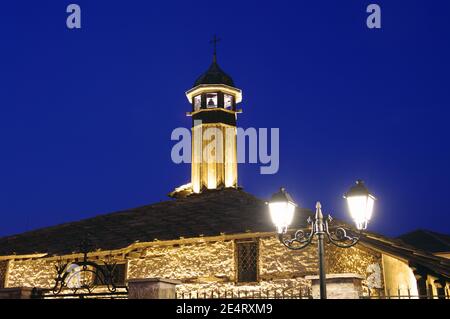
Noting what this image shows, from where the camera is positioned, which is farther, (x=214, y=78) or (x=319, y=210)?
(x=214, y=78)

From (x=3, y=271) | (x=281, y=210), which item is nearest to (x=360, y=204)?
(x=281, y=210)

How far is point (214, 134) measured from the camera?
1041 inches

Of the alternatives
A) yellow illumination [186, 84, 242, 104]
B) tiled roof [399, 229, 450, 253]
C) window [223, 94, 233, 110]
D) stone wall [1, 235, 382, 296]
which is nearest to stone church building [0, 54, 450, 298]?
stone wall [1, 235, 382, 296]

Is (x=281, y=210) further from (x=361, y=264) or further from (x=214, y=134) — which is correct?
(x=214, y=134)

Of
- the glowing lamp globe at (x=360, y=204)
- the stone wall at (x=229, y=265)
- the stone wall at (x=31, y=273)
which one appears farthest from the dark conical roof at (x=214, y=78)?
the glowing lamp globe at (x=360, y=204)

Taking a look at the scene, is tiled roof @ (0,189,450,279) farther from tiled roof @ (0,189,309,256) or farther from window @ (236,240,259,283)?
window @ (236,240,259,283)

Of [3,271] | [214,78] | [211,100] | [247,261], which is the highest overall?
[214,78]

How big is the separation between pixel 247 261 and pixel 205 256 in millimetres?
1445

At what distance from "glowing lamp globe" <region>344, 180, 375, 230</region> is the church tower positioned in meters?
18.0

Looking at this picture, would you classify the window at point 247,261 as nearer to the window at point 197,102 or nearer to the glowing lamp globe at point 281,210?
the glowing lamp globe at point 281,210

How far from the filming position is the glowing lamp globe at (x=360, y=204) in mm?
7668

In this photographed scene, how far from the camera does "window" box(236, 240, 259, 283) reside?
1638cm
